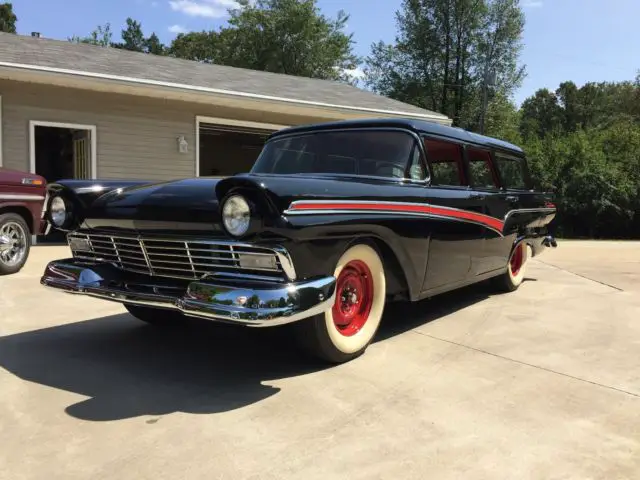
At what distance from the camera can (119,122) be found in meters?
10.4

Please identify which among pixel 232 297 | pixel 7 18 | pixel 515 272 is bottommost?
pixel 515 272

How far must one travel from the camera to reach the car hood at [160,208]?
3014 mm

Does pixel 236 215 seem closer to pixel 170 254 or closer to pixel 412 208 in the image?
pixel 170 254

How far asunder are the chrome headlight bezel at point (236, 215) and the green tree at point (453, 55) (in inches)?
1186

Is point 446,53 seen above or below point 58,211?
above

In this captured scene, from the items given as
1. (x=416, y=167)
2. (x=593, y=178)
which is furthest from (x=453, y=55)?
(x=416, y=167)

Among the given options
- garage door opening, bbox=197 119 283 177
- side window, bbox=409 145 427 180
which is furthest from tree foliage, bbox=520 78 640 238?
side window, bbox=409 145 427 180

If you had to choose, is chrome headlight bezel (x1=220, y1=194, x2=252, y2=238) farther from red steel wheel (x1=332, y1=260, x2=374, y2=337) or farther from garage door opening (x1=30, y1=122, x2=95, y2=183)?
garage door opening (x1=30, y1=122, x2=95, y2=183)

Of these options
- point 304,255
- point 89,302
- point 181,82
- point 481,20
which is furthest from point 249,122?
point 481,20

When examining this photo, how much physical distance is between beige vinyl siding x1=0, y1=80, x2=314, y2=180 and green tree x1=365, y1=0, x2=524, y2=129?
22192mm

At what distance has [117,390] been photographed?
3047mm

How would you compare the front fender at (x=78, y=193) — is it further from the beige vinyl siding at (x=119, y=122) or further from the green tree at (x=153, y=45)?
the green tree at (x=153, y=45)

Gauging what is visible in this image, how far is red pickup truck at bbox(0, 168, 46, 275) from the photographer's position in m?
6.57

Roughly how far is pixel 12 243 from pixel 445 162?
5.41 m
